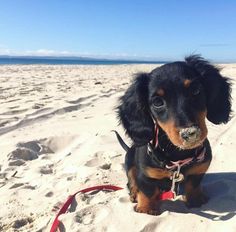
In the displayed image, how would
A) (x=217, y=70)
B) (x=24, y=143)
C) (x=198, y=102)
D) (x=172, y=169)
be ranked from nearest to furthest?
1. (x=198, y=102)
2. (x=172, y=169)
3. (x=217, y=70)
4. (x=24, y=143)

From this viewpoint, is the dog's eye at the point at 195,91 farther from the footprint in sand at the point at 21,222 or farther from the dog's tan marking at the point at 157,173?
the footprint in sand at the point at 21,222

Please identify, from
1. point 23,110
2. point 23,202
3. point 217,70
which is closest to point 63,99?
point 23,110

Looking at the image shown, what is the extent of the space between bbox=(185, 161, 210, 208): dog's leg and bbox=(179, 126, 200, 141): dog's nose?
595 mm

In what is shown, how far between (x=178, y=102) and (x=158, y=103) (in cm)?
16

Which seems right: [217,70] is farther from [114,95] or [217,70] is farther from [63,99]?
[114,95]

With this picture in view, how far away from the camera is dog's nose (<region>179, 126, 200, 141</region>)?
2.38m

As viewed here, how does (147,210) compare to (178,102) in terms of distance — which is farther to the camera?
(147,210)

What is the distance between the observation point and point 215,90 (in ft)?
9.60

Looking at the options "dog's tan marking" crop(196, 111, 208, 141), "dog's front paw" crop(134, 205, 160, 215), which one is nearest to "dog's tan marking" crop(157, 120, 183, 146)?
"dog's tan marking" crop(196, 111, 208, 141)

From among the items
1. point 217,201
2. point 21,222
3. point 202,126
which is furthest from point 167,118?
point 21,222

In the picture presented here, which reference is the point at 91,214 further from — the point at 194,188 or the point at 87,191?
the point at 194,188

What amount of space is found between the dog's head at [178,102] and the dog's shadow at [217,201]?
Result: 58 cm

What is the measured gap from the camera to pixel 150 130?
293 cm

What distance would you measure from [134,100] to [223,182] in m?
1.06
